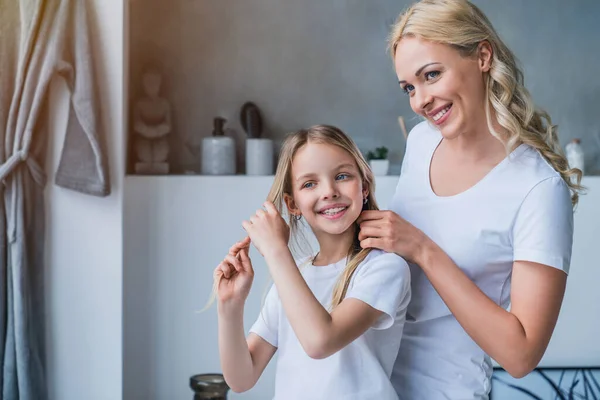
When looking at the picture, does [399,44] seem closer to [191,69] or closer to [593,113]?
[191,69]

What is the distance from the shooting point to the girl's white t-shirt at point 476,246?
1337 mm

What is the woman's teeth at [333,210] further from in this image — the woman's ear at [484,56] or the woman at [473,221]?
the woman's ear at [484,56]

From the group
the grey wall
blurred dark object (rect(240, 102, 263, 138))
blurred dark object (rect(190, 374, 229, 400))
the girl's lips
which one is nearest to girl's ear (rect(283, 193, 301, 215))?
the girl's lips

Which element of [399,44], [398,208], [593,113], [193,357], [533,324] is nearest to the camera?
[533,324]

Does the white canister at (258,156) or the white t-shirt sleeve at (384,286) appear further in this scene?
the white canister at (258,156)

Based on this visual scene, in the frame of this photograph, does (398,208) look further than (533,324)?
Yes

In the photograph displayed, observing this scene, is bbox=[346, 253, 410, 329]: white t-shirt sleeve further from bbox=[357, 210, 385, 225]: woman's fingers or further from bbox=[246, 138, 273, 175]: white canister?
bbox=[246, 138, 273, 175]: white canister

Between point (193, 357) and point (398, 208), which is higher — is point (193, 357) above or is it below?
below

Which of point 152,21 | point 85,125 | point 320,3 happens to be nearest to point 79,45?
point 85,125

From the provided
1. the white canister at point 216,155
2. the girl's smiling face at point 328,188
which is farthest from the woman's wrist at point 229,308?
the white canister at point 216,155

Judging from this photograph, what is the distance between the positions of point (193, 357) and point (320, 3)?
5.56 feet

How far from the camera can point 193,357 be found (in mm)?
3301

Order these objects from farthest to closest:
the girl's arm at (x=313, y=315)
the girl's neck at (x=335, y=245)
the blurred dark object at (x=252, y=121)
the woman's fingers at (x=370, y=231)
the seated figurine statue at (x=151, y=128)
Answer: the blurred dark object at (x=252, y=121)
the seated figurine statue at (x=151, y=128)
the girl's neck at (x=335, y=245)
the woman's fingers at (x=370, y=231)
the girl's arm at (x=313, y=315)

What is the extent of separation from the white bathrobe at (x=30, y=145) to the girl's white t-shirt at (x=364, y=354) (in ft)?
5.85
